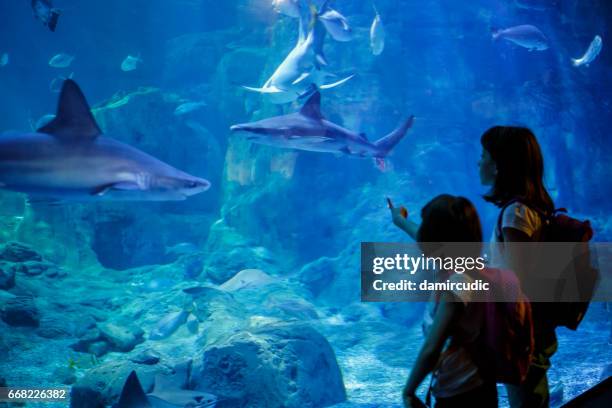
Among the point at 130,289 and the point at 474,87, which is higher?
the point at 474,87

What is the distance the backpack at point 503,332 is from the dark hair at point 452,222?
178 millimetres

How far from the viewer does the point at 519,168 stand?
2121 mm

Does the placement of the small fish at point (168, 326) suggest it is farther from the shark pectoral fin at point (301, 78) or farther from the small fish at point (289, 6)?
the small fish at point (289, 6)

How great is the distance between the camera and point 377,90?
13.1 meters

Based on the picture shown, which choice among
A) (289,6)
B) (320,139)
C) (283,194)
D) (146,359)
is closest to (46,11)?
(289,6)

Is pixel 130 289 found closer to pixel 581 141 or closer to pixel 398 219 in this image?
pixel 398 219

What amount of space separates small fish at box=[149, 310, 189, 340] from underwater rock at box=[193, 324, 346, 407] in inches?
113

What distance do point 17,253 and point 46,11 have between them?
5.63 m

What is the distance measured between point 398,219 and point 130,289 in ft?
33.0

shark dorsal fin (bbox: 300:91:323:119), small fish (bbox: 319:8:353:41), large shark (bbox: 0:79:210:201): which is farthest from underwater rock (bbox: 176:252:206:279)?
large shark (bbox: 0:79:210:201)

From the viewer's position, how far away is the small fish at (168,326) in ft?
23.3

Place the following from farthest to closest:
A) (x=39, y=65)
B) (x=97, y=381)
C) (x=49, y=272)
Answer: (x=39, y=65)
(x=49, y=272)
(x=97, y=381)

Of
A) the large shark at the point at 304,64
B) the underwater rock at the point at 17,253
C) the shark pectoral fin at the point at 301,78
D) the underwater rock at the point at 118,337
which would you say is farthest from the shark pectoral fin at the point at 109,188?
the underwater rock at the point at 17,253

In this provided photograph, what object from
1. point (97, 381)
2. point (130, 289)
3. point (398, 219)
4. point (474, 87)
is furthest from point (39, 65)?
point (398, 219)
